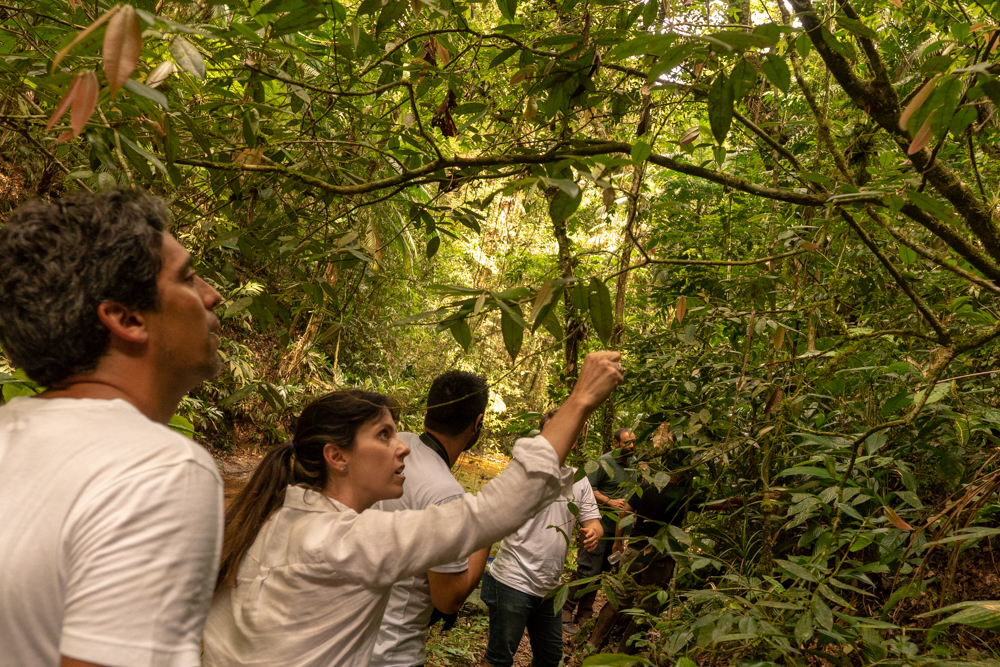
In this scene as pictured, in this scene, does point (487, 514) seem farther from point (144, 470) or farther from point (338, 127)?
point (338, 127)

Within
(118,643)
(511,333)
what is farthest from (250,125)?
(118,643)

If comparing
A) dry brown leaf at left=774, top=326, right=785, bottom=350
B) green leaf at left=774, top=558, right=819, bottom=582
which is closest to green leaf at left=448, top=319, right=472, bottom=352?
green leaf at left=774, top=558, right=819, bottom=582

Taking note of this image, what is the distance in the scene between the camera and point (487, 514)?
51.1 inches

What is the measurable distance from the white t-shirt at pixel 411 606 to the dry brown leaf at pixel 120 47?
1.78 meters

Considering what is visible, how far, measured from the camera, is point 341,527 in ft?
5.01

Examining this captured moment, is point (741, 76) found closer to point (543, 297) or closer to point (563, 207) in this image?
point (563, 207)

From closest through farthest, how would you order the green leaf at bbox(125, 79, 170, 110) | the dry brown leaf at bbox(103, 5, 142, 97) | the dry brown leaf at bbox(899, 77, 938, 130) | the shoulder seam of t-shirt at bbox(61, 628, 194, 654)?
the shoulder seam of t-shirt at bbox(61, 628, 194, 654) < the dry brown leaf at bbox(103, 5, 142, 97) < the green leaf at bbox(125, 79, 170, 110) < the dry brown leaf at bbox(899, 77, 938, 130)

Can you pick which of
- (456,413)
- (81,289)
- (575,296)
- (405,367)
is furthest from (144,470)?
(405,367)

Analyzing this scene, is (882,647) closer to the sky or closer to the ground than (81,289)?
closer to the ground

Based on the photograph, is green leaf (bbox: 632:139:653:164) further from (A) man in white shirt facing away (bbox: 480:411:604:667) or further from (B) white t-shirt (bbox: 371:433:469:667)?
(A) man in white shirt facing away (bbox: 480:411:604:667)

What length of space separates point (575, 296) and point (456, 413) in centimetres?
137

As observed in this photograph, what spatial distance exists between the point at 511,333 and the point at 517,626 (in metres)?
3.13

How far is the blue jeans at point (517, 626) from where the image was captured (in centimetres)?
401

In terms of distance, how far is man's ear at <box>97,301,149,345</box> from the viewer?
0.95 m
